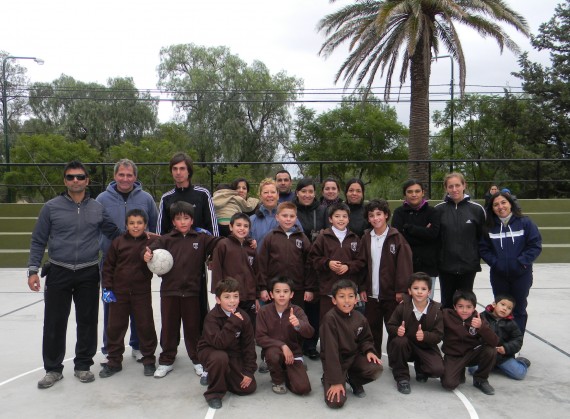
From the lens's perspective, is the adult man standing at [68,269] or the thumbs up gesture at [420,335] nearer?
the thumbs up gesture at [420,335]

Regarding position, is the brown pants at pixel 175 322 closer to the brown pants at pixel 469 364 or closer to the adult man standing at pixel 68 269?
the adult man standing at pixel 68 269

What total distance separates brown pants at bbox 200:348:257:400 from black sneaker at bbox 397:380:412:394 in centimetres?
115

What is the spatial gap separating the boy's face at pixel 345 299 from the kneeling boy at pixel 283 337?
0.31 meters

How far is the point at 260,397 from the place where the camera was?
3.84 meters

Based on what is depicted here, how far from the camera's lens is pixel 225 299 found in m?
3.94

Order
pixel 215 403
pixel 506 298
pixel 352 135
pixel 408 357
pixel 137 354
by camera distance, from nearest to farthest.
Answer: pixel 215 403, pixel 408 357, pixel 506 298, pixel 137 354, pixel 352 135

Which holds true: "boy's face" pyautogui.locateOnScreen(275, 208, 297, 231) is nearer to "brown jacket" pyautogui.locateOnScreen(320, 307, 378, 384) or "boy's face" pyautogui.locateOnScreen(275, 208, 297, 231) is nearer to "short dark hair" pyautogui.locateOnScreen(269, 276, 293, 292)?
"short dark hair" pyautogui.locateOnScreen(269, 276, 293, 292)

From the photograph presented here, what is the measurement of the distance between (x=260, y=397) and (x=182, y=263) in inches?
51.1

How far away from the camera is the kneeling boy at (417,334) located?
13.1 feet

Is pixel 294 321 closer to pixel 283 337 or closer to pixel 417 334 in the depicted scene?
pixel 283 337

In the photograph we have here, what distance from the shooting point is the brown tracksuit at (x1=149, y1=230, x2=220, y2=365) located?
4.30 metres

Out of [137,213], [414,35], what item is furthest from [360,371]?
[414,35]

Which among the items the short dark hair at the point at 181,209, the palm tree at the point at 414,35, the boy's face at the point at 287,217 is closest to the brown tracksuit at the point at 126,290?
the short dark hair at the point at 181,209

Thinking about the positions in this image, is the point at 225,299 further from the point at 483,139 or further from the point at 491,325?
the point at 483,139
